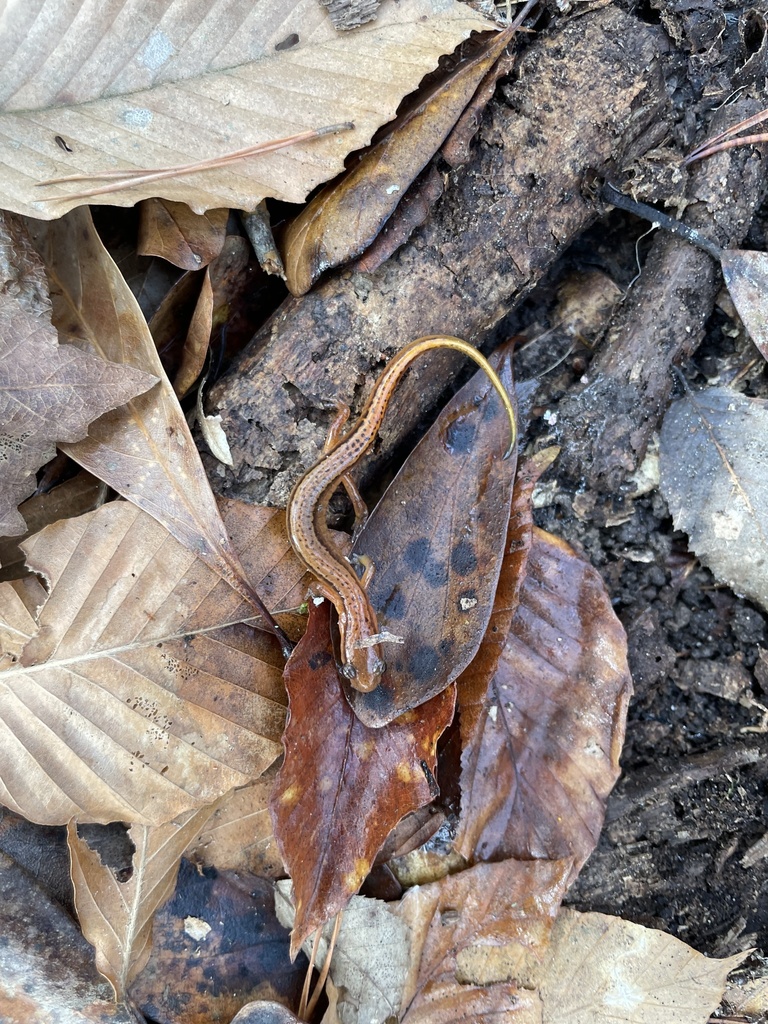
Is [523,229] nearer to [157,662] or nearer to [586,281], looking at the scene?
[586,281]

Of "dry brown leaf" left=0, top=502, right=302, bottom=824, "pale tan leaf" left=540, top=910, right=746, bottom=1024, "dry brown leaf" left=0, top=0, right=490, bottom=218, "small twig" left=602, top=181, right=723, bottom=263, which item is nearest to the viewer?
"dry brown leaf" left=0, top=0, right=490, bottom=218

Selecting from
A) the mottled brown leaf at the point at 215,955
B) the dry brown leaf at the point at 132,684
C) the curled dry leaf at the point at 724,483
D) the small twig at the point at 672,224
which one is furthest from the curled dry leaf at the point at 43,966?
the small twig at the point at 672,224

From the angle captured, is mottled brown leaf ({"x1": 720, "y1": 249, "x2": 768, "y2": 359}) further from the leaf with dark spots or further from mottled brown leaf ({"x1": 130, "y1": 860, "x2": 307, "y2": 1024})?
mottled brown leaf ({"x1": 130, "y1": 860, "x2": 307, "y2": 1024})

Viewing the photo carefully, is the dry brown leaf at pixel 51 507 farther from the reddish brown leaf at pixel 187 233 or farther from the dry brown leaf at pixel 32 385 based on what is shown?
the reddish brown leaf at pixel 187 233

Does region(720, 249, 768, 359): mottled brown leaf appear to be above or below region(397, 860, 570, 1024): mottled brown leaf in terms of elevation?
above


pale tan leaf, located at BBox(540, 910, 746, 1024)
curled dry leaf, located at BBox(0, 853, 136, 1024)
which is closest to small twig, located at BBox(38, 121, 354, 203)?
curled dry leaf, located at BBox(0, 853, 136, 1024)

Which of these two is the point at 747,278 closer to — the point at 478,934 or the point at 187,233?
the point at 187,233
